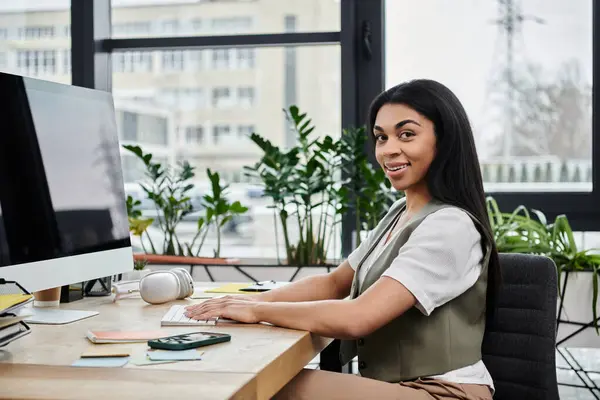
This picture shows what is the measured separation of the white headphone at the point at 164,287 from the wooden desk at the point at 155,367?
0.25 meters

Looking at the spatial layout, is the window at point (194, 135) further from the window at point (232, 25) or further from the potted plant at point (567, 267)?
the potted plant at point (567, 267)

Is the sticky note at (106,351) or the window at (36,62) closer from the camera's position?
the sticky note at (106,351)

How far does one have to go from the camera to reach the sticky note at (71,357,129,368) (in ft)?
4.22

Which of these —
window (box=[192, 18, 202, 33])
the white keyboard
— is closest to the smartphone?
the white keyboard

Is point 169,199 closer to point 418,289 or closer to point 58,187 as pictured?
point 58,187

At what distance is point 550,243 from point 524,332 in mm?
1329

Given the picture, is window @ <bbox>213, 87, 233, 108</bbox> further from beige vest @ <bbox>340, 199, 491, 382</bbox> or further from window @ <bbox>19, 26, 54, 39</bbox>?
beige vest @ <bbox>340, 199, 491, 382</bbox>

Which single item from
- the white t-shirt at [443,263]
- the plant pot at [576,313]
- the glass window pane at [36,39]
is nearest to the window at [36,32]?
the glass window pane at [36,39]

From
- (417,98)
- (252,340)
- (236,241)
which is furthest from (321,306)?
(236,241)

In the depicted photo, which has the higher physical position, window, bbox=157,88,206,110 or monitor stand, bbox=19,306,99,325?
window, bbox=157,88,206,110

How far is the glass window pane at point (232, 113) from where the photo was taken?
3.66 metres

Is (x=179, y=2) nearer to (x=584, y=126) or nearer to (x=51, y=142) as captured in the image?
(x=584, y=126)

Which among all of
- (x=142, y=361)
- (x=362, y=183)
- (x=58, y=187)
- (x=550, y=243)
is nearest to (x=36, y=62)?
(x=362, y=183)

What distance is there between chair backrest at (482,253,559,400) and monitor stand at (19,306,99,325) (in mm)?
934
